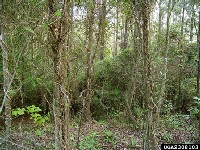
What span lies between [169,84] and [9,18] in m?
8.18

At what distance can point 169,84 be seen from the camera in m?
11.6

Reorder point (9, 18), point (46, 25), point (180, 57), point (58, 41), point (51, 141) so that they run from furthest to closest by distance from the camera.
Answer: point (180, 57) < point (51, 141) < point (9, 18) < point (58, 41) < point (46, 25)

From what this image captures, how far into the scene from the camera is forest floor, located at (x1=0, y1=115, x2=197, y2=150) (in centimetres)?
681

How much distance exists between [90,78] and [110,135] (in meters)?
2.49

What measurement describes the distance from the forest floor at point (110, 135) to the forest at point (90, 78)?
0.09ft

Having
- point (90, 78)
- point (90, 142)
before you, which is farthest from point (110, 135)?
point (90, 78)

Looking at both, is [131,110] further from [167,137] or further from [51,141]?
[51,141]

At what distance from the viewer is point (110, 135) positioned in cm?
778

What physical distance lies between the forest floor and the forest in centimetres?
3

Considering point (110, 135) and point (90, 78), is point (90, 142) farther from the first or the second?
point (90, 78)

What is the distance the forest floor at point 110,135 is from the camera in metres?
6.81

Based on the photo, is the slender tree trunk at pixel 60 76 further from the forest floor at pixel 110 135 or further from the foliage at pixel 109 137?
the foliage at pixel 109 137

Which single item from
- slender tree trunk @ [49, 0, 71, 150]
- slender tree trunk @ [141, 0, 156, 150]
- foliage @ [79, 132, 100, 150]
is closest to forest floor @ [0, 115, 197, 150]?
foliage @ [79, 132, 100, 150]

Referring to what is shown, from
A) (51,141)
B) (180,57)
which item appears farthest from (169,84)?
(51,141)
